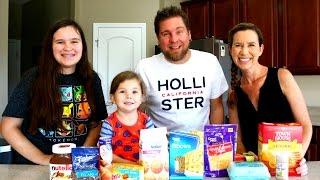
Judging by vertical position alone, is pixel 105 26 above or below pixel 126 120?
above

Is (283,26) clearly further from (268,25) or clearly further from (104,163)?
(104,163)

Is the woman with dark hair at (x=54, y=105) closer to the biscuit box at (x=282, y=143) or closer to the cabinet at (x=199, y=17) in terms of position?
the biscuit box at (x=282, y=143)

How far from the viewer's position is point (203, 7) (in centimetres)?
445

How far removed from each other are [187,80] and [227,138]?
2.12 ft

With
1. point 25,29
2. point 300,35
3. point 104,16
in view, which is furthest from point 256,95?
point 25,29

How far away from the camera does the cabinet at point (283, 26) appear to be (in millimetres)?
3453

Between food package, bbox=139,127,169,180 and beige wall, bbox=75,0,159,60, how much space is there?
12.9 ft

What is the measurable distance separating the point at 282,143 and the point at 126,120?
0.66 m

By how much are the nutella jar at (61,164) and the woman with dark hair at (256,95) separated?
79 cm

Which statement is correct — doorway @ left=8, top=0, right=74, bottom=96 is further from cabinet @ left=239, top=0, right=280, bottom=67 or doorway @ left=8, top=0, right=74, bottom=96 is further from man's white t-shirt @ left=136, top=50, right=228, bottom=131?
man's white t-shirt @ left=136, top=50, right=228, bottom=131

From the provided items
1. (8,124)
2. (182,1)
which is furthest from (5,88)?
(8,124)

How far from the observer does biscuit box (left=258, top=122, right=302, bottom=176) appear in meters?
1.22

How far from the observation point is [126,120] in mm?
1531

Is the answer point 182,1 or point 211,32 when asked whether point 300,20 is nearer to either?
point 211,32
